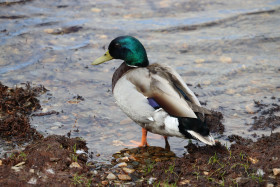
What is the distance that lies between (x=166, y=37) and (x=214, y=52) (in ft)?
3.87

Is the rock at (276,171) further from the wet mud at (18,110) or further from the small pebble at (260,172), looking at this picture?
the wet mud at (18,110)

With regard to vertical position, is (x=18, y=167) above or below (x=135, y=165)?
above

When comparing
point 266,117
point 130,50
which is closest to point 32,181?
point 130,50

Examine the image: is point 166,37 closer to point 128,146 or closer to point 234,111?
point 234,111

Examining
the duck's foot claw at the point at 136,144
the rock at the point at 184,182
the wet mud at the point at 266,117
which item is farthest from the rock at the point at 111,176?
the wet mud at the point at 266,117

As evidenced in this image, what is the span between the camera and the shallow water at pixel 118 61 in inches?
215

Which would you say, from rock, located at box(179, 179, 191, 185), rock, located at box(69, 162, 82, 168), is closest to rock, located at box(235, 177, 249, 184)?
rock, located at box(179, 179, 191, 185)

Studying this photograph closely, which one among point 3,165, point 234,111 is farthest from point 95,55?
point 3,165

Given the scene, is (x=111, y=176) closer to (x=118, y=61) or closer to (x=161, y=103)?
(x=161, y=103)

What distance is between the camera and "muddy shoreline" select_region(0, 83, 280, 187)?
11.5 ft

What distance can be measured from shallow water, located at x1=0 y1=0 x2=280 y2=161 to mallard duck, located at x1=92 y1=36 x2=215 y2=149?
1.71 ft

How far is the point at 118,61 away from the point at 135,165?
3565 millimetres

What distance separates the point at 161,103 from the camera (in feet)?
14.1

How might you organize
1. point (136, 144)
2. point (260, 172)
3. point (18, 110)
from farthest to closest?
1. point (18, 110)
2. point (136, 144)
3. point (260, 172)
